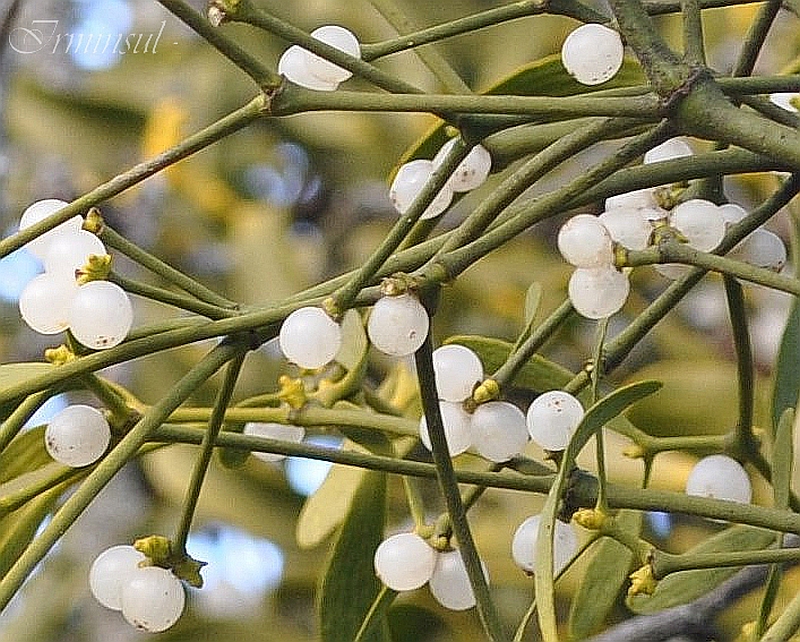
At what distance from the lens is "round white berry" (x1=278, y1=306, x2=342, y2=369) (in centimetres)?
35

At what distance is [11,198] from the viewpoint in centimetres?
152

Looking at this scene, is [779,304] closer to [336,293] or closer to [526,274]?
[526,274]

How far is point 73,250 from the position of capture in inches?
14.8

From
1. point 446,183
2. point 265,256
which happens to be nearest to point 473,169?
point 446,183

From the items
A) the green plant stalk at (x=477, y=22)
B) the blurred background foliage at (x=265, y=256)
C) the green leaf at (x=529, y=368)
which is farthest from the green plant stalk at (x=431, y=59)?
the blurred background foliage at (x=265, y=256)

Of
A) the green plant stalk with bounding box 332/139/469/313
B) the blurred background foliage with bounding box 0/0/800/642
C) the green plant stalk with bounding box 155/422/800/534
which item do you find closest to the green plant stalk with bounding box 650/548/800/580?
the green plant stalk with bounding box 155/422/800/534

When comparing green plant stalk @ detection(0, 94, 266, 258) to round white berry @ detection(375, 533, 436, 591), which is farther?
round white berry @ detection(375, 533, 436, 591)

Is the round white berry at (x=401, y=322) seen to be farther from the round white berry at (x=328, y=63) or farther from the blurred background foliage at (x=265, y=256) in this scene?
the blurred background foliage at (x=265, y=256)

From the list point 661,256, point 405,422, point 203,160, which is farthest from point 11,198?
point 661,256

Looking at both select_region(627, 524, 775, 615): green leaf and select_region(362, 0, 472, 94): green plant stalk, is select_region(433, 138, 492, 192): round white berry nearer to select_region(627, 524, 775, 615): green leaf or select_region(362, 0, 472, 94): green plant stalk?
select_region(362, 0, 472, 94): green plant stalk

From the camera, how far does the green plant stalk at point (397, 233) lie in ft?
1.08

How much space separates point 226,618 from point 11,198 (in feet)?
2.77

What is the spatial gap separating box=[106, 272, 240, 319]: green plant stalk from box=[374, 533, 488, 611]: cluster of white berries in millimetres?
105

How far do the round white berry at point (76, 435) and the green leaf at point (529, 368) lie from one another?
13 cm
